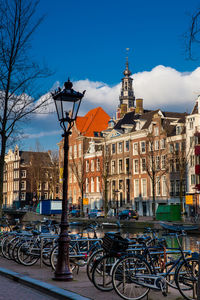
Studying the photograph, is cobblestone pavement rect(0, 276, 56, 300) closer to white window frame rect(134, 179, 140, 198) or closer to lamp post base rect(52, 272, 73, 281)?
lamp post base rect(52, 272, 73, 281)

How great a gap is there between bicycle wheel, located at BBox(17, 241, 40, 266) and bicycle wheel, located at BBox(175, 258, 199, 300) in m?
5.77

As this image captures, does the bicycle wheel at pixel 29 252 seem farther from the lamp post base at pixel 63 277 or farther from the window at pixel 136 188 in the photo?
the window at pixel 136 188

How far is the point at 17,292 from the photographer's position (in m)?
8.80

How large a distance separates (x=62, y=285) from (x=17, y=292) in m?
0.94

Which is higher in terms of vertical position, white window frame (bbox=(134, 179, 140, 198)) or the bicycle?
white window frame (bbox=(134, 179, 140, 198))

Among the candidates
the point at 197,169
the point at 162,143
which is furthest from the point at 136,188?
the point at 197,169

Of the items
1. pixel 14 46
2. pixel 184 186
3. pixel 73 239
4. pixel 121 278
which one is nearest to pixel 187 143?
pixel 184 186

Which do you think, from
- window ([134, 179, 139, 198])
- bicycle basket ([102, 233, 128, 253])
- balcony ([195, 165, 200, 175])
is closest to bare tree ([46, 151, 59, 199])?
window ([134, 179, 139, 198])

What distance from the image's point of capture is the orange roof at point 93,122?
79625mm

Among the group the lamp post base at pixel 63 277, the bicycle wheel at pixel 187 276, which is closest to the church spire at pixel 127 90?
the lamp post base at pixel 63 277

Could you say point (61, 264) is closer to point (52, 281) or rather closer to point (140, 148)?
point (52, 281)

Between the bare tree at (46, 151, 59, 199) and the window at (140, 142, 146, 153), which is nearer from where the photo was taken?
the window at (140, 142, 146, 153)

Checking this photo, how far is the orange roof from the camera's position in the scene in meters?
79.6

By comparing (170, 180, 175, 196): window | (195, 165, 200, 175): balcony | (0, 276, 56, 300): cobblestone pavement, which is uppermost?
(195, 165, 200, 175): balcony
